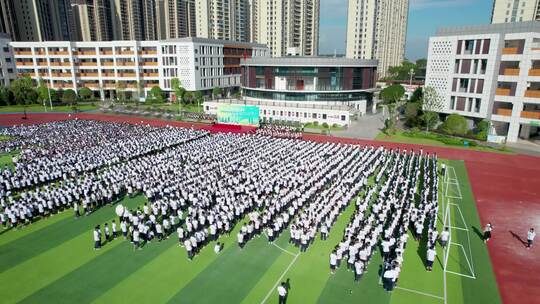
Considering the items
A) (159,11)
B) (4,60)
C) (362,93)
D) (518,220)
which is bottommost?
(518,220)

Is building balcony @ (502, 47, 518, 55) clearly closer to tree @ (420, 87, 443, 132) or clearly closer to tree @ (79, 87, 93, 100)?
tree @ (420, 87, 443, 132)

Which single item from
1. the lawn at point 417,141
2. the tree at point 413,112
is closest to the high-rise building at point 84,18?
the tree at point 413,112

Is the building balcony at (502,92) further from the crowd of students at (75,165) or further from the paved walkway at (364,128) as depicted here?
the crowd of students at (75,165)

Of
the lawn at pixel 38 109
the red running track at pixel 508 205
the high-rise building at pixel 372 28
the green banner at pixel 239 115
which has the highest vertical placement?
the high-rise building at pixel 372 28

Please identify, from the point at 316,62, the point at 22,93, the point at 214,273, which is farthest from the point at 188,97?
the point at 214,273

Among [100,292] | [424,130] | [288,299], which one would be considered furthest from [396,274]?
[424,130]

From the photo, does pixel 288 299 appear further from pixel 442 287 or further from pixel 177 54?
pixel 177 54

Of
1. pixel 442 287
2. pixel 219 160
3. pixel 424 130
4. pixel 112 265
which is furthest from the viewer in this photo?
pixel 424 130
